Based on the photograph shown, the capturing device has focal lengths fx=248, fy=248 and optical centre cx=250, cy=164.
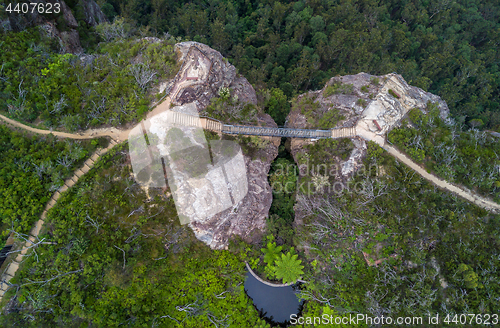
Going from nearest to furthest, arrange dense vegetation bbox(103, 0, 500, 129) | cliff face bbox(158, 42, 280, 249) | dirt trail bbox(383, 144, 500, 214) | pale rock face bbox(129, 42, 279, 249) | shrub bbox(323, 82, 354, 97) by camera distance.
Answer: pale rock face bbox(129, 42, 279, 249) → cliff face bbox(158, 42, 280, 249) → dirt trail bbox(383, 144, 500, 214) → shrub bbox(323, 82, 354, 97) → dense vegetation bbox(103, 0, 500, 129)

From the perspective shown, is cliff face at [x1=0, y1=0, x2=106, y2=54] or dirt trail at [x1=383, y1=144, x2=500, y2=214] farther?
dirt trail at [x1=383, y1=144, x2=500, y2=214]

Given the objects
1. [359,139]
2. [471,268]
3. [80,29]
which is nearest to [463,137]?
[359,139]

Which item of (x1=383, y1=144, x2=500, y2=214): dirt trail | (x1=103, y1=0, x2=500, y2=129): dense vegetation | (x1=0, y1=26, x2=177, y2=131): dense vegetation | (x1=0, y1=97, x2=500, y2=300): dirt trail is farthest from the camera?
(x1=103, y1=0, x2=500, y2=129): dense vegetation

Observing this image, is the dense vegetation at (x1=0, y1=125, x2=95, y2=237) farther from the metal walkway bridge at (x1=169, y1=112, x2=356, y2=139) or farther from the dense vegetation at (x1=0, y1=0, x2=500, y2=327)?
the metal walkway bridge at (x1=169, y1=112, x2=356, y2=139)

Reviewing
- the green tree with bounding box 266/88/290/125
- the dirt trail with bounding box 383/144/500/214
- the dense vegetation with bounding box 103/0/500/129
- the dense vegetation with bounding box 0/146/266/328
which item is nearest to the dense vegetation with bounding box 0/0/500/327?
the dense vegetation with bounding box 0/146/266/328

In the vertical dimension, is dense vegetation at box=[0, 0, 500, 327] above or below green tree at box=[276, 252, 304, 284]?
above

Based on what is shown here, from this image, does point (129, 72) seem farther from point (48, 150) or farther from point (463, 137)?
point (463, 137)

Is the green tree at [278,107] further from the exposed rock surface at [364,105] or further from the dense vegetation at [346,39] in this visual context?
the dense vegetation at [346,39]
